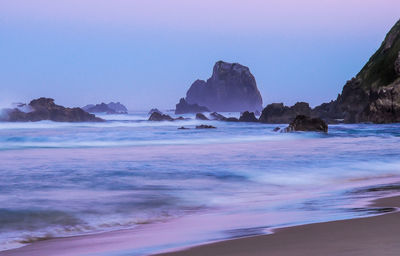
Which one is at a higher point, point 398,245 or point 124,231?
point 398,245

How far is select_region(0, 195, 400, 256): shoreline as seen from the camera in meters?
3.28

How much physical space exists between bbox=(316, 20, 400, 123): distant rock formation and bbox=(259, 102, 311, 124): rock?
7071 mm

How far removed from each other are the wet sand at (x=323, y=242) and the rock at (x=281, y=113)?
217ft

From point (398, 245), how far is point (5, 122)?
217 ft

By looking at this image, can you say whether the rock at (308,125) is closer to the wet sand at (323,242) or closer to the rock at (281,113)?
the wet sand at (323,242)

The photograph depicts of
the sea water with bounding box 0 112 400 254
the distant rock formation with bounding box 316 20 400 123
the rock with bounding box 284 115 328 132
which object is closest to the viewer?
the sea water with bounding box 0 112 400 254

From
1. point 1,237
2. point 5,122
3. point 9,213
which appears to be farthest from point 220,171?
point 5,122

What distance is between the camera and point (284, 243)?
354 cm

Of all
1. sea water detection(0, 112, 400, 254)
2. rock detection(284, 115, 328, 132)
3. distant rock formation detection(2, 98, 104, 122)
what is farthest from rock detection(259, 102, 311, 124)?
sea water detection(0, 112, 400, 254)

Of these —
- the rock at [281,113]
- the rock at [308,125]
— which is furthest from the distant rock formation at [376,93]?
the rock at [308,125]

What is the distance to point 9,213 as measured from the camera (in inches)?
239

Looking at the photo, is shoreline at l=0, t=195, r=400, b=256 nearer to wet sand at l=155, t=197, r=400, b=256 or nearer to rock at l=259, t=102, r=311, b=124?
wet sand at l=155, t=197, r=400, b=256

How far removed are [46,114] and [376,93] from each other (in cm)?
4673

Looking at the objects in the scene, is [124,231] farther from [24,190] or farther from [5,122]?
[5,122]
